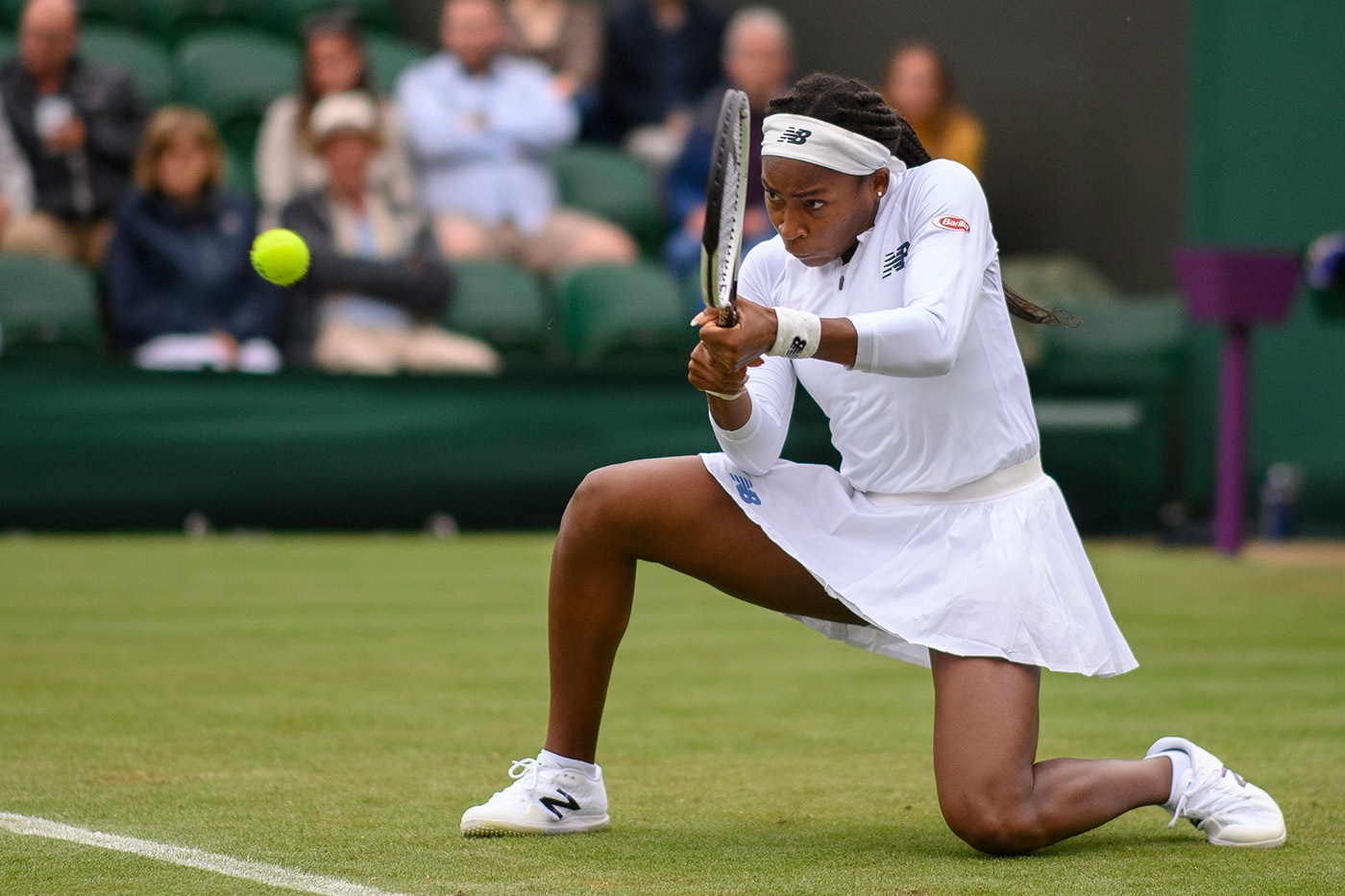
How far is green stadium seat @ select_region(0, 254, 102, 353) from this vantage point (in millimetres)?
8953

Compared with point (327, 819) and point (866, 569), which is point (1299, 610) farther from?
point (327, 819)

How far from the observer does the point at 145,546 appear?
854cm

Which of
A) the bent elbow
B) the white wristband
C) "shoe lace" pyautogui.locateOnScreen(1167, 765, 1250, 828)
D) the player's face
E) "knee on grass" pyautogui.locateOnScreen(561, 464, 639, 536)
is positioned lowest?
"shoe lace" pyautogui.locateOnScreen(1167, 765, 1250, 828)

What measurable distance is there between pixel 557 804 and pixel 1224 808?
1228 mm

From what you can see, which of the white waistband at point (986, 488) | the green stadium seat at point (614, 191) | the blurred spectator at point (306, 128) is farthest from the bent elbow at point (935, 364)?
the green stadium seat at point (614, 191)

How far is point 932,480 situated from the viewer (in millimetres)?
3547

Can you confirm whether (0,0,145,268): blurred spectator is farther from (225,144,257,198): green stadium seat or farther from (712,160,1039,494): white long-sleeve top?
(712,160,1039,494): white long-sleeve top

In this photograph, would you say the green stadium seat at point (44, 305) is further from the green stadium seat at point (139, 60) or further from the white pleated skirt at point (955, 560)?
the white pleated skirt at point (955, 560)

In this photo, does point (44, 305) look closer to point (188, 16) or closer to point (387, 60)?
point (387, 60)

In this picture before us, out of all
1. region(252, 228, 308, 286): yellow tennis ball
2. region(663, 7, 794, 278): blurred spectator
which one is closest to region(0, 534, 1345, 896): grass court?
region(252, 228, 308, 286): yellow tennis ball

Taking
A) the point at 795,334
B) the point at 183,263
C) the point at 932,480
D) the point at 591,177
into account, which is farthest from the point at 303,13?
the point at 795,334

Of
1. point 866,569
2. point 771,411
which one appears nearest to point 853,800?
point 866,569

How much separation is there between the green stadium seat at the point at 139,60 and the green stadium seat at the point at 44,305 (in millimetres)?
2402

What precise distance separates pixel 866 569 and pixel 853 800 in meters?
0.60
